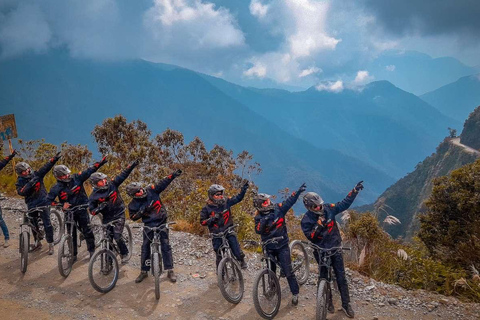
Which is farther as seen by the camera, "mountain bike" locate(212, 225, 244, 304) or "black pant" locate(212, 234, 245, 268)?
"black pant" locate(212, 234, 245, 268)

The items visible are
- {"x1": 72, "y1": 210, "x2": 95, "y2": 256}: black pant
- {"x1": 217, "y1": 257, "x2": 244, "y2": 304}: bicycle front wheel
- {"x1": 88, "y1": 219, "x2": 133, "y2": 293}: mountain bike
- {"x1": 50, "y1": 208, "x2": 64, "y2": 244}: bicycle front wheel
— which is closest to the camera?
{"x1": 217, "y1": 257, "x2": 244, "y2": 304}: bicycle front wheel

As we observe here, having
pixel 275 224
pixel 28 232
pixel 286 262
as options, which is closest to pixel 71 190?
pixel 28 232

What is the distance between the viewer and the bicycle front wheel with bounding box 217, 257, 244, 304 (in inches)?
247

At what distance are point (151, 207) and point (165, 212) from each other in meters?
0.38

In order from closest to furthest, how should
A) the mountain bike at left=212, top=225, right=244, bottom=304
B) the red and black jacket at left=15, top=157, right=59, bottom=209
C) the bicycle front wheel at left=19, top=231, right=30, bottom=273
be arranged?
1. the mountain bike at left=212, top=225, right=244, bottom=304
2. the bicycle front wheel at left=19, top=231, right=30, bottom=273
3. the red and black jacket at left=15, top=157, right=59, bottom=209

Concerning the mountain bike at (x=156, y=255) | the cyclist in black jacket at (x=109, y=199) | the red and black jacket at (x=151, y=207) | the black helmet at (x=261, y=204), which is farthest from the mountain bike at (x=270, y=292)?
the cyclist in black jacket at (x=109, y=199)

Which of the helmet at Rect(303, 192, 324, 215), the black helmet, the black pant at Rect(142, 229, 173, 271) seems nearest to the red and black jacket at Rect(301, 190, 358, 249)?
the helmet at Rect(303, 192, 324, 215)

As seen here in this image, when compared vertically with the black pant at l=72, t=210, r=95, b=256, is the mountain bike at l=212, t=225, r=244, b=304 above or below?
below

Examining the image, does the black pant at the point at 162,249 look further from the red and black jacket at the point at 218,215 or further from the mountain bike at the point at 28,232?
the mountain bike at the point at 28,232

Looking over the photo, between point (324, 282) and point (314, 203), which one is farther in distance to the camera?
point (314, 203)

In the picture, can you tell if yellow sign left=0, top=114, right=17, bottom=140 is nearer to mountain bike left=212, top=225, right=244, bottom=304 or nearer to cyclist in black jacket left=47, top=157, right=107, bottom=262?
cyclist in black jacket left=47, top=157, right=107, bottom=262

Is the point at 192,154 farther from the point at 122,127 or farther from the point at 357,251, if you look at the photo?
the point at 357,251

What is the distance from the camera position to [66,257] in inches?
301

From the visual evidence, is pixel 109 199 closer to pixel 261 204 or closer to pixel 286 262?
pixel 261 204
